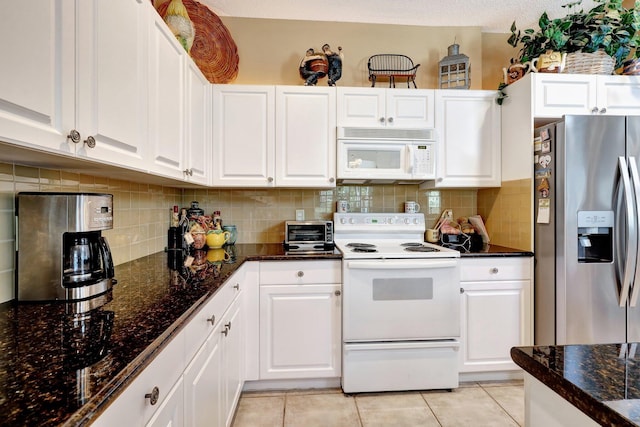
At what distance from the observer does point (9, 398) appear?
0.55 metres

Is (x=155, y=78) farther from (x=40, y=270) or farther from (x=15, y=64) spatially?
(x=40, y=270)

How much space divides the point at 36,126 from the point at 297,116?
173cm

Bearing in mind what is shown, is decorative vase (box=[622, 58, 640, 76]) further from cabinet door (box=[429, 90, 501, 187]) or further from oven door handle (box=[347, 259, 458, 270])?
oven door handle (box=[347, 259, 458, 270])

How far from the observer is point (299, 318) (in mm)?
2041

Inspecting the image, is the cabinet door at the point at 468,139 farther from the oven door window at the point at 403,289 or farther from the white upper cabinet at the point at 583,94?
the oven door window at the point at 403,289

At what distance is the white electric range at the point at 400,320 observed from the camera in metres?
2.00

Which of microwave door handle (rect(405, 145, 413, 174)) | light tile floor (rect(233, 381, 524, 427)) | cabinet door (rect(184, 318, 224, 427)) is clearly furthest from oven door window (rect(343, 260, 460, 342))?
cabinet door (rect(184, 318, 224, 427))

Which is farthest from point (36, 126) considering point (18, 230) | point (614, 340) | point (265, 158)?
point (614, 340)

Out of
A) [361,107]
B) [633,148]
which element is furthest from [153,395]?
[633,148]

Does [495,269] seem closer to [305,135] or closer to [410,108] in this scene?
[410,108]

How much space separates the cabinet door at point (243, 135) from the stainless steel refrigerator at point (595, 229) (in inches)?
73.1

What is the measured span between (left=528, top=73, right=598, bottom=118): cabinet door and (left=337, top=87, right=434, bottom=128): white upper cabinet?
0.67 meters

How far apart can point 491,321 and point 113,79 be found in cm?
241

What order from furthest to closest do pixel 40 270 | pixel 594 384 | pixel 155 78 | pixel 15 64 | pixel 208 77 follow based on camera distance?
1. pixel 208 77
2. pixel 155 78
3. pixel 40 270
4. pixel 15 64
5. pixel 594 384
